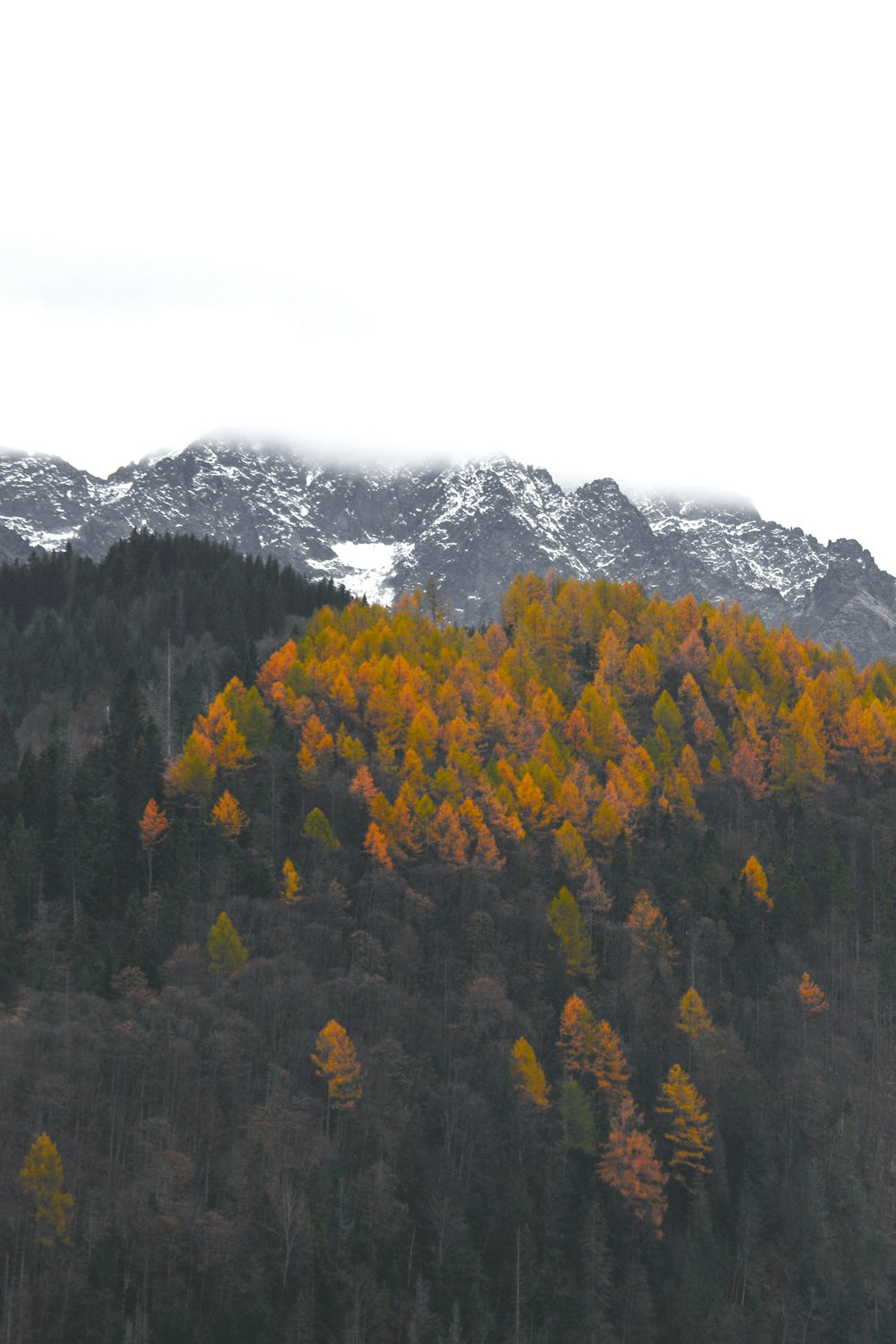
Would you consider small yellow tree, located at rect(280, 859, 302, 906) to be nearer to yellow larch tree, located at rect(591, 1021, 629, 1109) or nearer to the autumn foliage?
the autumn foliage

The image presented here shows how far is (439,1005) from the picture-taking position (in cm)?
8869

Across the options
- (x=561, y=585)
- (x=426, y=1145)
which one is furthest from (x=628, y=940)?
(x=561, y=585)

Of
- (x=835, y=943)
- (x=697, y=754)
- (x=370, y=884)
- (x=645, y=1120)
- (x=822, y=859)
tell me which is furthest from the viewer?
(x=697, y=754)

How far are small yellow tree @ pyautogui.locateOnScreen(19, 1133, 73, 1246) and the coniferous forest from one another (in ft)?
0.62

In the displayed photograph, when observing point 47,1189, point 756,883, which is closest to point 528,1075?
point 756,883

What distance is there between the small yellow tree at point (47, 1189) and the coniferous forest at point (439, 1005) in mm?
188

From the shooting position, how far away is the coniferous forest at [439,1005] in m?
69.0

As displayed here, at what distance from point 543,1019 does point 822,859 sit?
36.8 m

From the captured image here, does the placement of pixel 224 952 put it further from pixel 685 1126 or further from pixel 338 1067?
pixel 685 1126

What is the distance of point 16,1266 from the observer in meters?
63.7

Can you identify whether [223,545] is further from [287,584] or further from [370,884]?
[370,884]

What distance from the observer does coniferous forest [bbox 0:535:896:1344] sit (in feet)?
226

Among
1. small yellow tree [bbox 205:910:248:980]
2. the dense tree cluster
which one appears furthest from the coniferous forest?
the dense tree cluster

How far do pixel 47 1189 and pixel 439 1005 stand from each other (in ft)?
107
